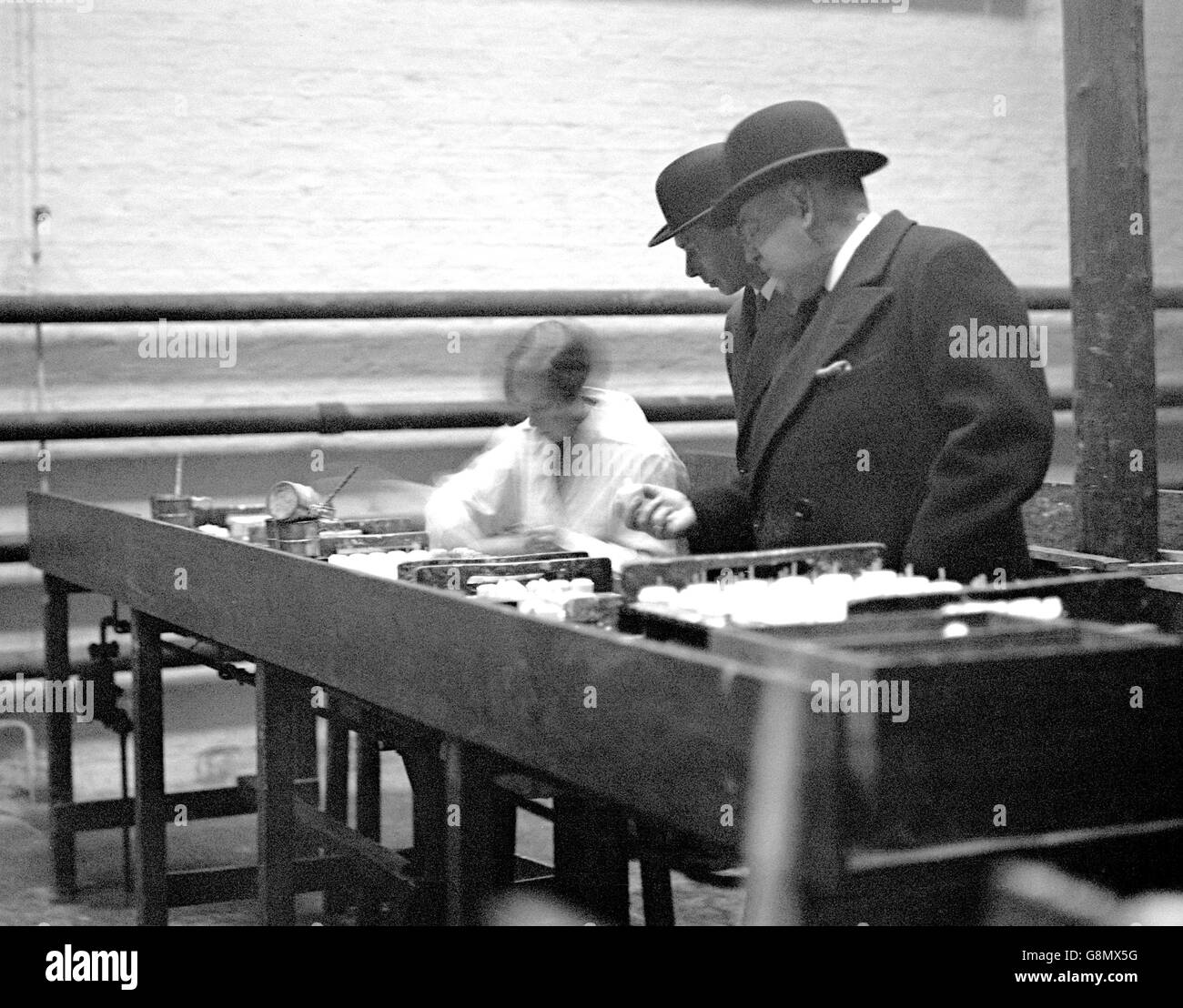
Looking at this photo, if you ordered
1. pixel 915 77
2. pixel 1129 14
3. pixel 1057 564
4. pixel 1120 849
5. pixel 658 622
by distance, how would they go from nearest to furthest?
pixel 1120 849 < pixel 658 622 < pixel 1057 564 < pixel 1129 14 < pixel 915 77

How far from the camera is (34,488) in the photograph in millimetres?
5656

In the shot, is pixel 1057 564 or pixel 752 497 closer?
pixel 752 497

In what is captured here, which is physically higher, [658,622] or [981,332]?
[981,332]

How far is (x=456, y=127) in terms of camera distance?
5973 mm

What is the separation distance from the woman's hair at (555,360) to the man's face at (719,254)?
1.53ft

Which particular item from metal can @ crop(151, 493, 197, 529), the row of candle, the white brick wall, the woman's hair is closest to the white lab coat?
the woman's hair

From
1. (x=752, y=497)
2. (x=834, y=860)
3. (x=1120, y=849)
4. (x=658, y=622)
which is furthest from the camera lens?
(x=752, y=497)

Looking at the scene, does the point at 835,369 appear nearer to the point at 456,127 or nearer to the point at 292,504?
the point at 292,504

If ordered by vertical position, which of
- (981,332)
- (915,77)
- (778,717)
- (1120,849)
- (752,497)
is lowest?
(1120,849)

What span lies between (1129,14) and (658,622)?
110 inches

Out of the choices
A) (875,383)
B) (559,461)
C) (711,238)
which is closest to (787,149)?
(875,383)
